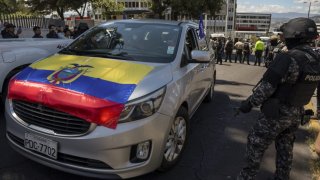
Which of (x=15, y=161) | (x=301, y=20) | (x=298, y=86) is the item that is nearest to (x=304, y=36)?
(x=301, y=20)

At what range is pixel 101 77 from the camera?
362 centimetres

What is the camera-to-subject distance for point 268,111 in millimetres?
3236

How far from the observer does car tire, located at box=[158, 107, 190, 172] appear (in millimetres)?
3923

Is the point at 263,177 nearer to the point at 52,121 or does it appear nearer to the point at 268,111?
the point at 268,111

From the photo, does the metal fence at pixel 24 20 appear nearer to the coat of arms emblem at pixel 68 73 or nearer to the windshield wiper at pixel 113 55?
the windshield wiper at pixel 113 55

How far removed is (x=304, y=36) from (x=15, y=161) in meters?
3.34

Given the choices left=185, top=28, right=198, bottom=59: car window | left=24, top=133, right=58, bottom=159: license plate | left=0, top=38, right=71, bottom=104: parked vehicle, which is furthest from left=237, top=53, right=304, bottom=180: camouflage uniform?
left=0, top=38, right=71, bottom=104: parked vehicle

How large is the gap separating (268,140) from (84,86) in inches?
70.6

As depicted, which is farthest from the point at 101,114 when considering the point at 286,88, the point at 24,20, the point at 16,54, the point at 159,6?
the point at 159,6

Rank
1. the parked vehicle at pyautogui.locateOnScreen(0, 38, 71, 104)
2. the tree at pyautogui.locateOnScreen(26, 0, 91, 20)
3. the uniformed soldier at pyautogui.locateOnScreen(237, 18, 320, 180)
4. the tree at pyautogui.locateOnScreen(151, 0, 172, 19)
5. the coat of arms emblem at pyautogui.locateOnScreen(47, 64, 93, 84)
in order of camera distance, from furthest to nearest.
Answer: the tree at pyautogui.locateOnScreen(26, 0, 91, 20)
the tree at pyautogui.locateOnScreen(151, 0, 172, 19)
the parked vehicle at pyautogui.locateOnScreen(0, 38, 71, 104)
the coat of arms emblem at pyautogui.locateOnScreen(47, 64, 93, 84)
the uniformed soldier at pyautogui.locateOnScreen(237, 18, 320, 180)

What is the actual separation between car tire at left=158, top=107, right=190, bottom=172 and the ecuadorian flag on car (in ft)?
2.26

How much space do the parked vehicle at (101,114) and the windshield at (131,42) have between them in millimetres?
61

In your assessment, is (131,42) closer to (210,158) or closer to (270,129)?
(210,158)

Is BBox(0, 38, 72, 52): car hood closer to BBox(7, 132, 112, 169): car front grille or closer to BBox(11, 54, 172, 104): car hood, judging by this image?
BBox(11, 54, 172, 104): car hood
